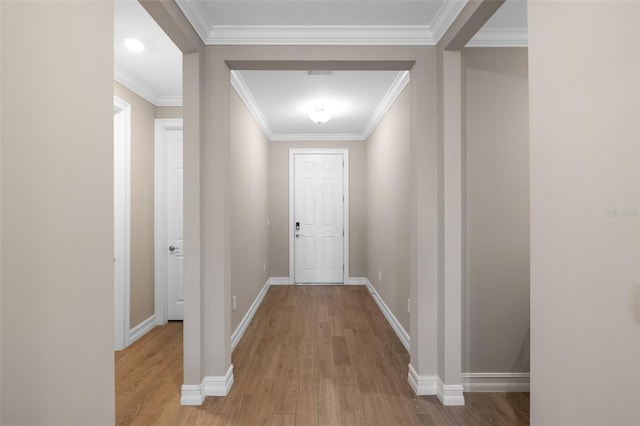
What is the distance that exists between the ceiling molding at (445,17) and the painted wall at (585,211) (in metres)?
0.77

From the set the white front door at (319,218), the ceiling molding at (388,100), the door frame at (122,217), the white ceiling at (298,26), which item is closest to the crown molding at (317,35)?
the white ceiling at (298,26)

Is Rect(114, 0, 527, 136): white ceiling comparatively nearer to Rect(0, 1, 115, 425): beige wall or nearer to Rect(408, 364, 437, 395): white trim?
Rect(0, 1, 115, 425): beige wall

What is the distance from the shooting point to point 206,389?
7.50 ft

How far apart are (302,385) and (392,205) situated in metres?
2.09

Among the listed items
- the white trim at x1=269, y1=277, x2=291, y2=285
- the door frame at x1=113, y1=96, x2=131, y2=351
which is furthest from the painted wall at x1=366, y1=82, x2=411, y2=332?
the door frame at x1=113, y1=96, x2=131, y2=351

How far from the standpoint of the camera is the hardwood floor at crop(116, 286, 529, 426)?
2.04 metres

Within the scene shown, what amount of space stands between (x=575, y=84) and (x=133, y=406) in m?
2.91

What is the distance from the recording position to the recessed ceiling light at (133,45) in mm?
2395

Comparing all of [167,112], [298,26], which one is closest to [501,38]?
[298,26]

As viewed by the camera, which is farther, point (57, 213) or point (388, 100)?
point (388, 100)

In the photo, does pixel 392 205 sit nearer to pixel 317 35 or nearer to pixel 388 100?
pixel 388 100

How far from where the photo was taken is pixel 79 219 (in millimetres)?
1131

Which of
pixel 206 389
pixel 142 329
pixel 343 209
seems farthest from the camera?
pixel 343 209

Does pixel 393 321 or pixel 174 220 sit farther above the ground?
pixel 174 220
